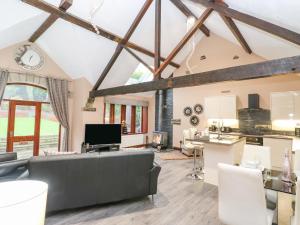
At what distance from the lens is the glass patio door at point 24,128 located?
522 centimetres

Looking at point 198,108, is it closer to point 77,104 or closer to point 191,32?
point 191,32

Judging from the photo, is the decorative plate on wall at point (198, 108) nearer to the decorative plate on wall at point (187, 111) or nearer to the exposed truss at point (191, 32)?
the decorative plate on wall at point (187, 111)

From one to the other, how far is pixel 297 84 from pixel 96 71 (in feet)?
19.7

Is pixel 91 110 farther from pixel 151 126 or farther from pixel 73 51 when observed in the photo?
pixel 151 126

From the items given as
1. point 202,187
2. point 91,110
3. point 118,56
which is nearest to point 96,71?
point 118,56

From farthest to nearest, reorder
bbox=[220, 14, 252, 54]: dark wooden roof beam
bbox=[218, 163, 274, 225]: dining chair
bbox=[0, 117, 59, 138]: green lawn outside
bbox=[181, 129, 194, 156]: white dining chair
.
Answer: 1. bbox=[181, 129, 194, 156]: white dining chair
2. bbox=[0, 117, 59, 138]: green lawn outside
3. bbox=[220, 14, 252, 54]: dark wooden roof beam
4. bbox=[218, 163, 274, 225]: dining chair

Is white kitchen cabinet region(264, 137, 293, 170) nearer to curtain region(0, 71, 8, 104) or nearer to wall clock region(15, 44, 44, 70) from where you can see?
wall clock region(15, 44, 44, 70)

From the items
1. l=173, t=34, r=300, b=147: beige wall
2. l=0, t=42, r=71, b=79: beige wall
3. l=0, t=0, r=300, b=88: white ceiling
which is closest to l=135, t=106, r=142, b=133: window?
l=173, t=34, r=300, b=147: beige wall

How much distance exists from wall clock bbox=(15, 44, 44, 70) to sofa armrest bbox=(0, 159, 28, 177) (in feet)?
12.9

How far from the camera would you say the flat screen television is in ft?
19.5

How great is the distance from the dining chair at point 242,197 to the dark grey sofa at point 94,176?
1456 mm

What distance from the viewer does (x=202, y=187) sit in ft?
12.7

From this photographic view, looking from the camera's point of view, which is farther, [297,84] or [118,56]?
[118,56]

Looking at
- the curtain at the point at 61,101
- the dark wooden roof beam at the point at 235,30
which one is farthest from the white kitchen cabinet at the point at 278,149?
the curtain at the point at 61,101
